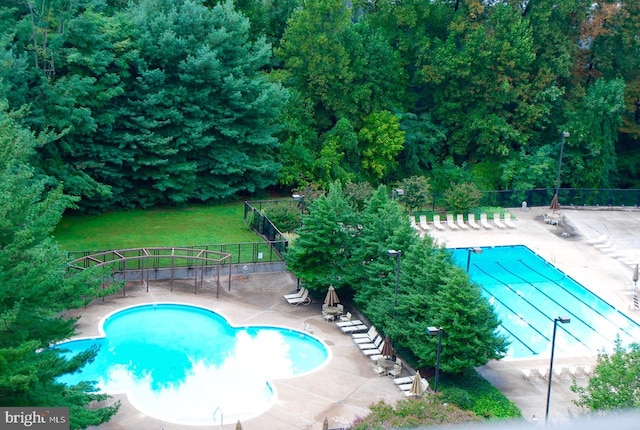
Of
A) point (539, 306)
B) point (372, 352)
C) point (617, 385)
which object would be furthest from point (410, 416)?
point (539, 306)

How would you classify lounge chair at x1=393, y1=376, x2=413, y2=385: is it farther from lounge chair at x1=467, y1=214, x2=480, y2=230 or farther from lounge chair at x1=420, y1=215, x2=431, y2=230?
lounge chair at x1=467, y1=214, x2=480, y2=230

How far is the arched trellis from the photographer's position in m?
30.6

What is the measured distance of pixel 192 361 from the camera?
26141 millimetres

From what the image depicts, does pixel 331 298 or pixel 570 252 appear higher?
pixel 570 252

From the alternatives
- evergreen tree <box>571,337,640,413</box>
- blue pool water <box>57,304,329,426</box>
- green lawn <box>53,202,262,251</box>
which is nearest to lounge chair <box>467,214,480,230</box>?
green lawn <box>53,202,262,251</box>

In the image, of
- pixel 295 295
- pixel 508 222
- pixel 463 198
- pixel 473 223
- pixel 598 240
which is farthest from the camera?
pixel 463 198

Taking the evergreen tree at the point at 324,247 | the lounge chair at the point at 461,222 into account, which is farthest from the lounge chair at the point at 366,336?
the lounge chair at the point at 461,222

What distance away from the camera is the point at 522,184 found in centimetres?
4447

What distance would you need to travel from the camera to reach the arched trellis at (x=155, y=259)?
30625mm

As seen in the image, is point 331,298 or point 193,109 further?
point 193,109

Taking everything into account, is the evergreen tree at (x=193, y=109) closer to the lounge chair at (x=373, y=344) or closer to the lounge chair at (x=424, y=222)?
the lounge chair at (x=424, y=222)

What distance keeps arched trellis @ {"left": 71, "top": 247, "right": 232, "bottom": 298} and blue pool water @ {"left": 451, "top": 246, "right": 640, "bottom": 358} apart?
1095 centimetres

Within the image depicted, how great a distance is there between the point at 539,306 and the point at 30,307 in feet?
69.2

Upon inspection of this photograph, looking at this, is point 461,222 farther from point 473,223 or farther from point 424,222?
point 424,222
